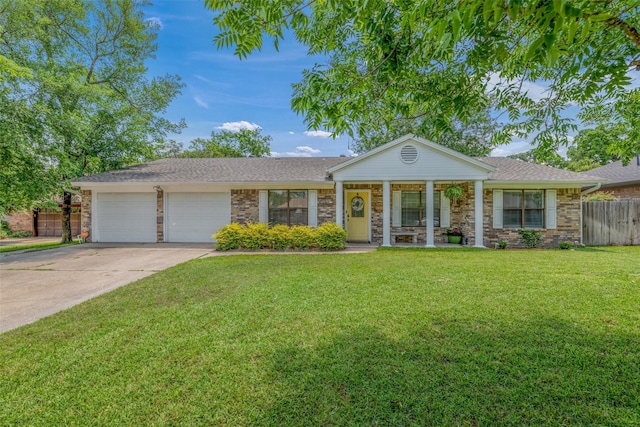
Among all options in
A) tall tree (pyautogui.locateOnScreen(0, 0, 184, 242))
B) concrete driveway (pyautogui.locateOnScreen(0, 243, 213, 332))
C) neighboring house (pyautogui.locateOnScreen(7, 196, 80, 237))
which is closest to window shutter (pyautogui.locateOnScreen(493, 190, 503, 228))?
concrete driveway (pyautogui.locateOnScreen(0, 243, 213, 332))

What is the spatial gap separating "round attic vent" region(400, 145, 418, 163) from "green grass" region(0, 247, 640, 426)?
6.39m

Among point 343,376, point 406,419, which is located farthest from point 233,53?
point 406,419

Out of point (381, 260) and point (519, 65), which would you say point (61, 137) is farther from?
point (519, 65)

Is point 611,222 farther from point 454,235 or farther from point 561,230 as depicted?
point 454,235

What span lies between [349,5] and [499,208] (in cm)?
1163

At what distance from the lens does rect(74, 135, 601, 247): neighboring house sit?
11023mm

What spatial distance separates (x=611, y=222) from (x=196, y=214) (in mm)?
17094

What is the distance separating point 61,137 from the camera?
1130 cm

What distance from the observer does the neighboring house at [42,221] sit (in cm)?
1758

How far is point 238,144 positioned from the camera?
1137 inches

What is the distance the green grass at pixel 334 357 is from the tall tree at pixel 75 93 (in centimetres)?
959

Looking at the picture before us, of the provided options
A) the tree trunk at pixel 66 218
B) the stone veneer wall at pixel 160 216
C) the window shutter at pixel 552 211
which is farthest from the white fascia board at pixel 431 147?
the tree trunk at pixel 66 218

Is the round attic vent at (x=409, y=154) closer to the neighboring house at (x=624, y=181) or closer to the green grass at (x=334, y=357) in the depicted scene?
the green grass at (x=334, y=357)

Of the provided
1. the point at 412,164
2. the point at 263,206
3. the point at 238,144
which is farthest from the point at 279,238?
the point at 238,144
